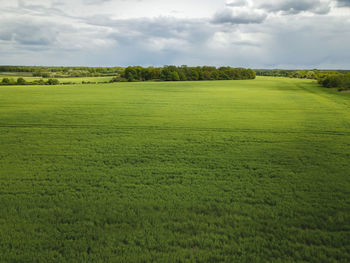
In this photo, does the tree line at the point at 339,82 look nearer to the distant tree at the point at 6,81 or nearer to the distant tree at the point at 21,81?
the distant tree at the point at 21,81

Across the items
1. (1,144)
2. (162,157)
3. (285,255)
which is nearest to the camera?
(285,255)

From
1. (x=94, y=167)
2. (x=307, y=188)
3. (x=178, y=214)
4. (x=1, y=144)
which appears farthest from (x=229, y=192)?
(x=1, y=144)

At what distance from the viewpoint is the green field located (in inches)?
225

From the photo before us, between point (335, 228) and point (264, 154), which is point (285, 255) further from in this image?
point (264, 154)

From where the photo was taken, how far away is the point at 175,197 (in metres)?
7.84

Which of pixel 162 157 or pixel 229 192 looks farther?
pixel 162 157

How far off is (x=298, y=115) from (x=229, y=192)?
17436 millimetres

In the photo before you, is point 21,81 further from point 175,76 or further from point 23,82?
point 175,76

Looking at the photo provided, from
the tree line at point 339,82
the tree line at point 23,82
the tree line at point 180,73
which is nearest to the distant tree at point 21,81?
the tree line at point 23,82

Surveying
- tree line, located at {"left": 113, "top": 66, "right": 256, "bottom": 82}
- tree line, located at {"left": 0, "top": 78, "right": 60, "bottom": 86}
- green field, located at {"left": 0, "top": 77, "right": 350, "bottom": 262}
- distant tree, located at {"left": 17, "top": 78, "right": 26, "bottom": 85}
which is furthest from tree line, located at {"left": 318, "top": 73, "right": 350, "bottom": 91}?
distant tree, located at {"left": 17, "top": 78, "right": 26, "bottom": 85}

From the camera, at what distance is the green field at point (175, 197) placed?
5.72 meters

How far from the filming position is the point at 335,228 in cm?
635

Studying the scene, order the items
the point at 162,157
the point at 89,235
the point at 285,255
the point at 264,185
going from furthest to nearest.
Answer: the point at 162,157
the point at 264,185
the point at 89,235
the point at 285,255

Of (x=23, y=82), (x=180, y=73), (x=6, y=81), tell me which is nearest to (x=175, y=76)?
(x=180, y=73)
